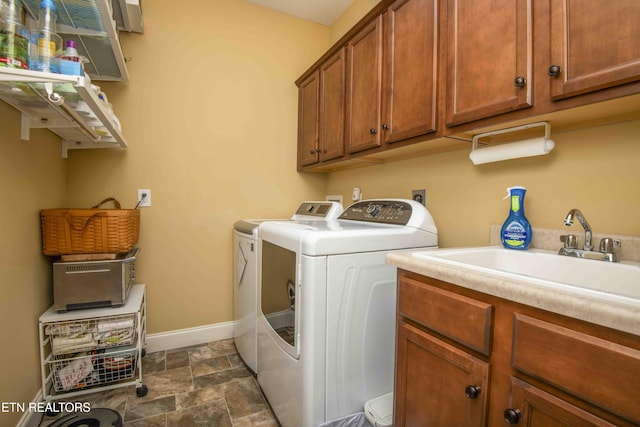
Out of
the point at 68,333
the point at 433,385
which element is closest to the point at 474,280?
the point at 433,385

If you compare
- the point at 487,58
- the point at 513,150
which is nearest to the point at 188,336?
the point at 513,150

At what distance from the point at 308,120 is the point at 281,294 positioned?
4.91ft

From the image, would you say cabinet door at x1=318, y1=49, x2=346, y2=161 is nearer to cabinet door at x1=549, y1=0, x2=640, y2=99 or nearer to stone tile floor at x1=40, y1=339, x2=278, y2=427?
cabinet door at x1=549, y1=0, x2=640, y2=99

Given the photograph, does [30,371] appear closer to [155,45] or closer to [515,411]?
[515,411]

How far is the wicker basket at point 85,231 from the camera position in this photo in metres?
1.51

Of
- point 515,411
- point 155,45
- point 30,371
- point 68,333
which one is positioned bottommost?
point 30,371

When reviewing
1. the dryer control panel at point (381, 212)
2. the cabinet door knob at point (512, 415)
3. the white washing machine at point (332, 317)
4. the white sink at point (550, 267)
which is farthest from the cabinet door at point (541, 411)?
the dryer control panel at point (381, 212)

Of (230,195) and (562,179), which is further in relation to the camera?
(230,195)

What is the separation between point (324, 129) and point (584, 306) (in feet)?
6.14

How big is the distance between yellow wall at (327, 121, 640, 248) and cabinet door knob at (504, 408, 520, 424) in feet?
2.45

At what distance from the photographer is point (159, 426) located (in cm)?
146

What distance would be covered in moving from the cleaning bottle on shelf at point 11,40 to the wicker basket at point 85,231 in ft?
2.91

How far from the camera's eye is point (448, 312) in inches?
34.8

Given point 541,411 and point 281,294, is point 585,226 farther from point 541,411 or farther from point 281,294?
point 281,294
